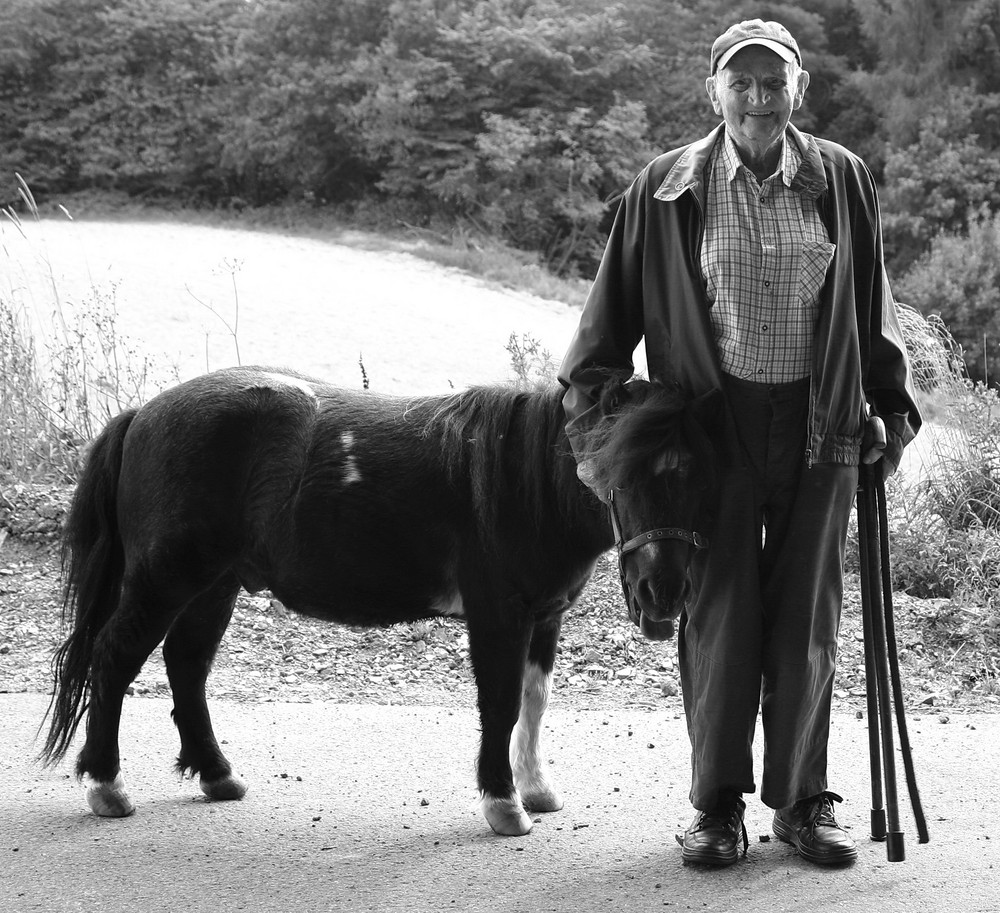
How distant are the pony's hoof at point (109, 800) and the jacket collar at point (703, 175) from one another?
2.41 m

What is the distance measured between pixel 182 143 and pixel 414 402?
22.4 m

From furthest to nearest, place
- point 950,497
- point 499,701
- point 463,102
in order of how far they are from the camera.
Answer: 1. point 463,102
2. point 950,497
3. point 499,701

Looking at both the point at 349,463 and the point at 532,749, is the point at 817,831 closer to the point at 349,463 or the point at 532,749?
the point at 532,749

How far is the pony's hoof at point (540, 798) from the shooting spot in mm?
3602

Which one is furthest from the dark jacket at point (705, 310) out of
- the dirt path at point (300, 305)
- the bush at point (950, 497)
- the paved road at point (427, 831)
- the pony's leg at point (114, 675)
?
the dirt path at point (300, 305)

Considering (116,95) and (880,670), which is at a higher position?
(116,95)

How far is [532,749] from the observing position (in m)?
3.64

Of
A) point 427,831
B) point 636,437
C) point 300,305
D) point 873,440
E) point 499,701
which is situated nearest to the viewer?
point 636,437

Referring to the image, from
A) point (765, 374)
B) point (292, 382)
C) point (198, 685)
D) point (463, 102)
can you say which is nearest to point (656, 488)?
point (765, 374)

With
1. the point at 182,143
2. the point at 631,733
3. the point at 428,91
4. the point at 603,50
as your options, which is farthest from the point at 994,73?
the point at 631,733

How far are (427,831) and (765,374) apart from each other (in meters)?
1.67

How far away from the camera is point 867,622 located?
3.15m

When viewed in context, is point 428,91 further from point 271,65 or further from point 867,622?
point 867,622

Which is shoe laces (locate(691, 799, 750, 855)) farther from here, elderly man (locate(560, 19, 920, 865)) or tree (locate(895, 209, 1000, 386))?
tree (locate(895, 209, 1000, 386))
